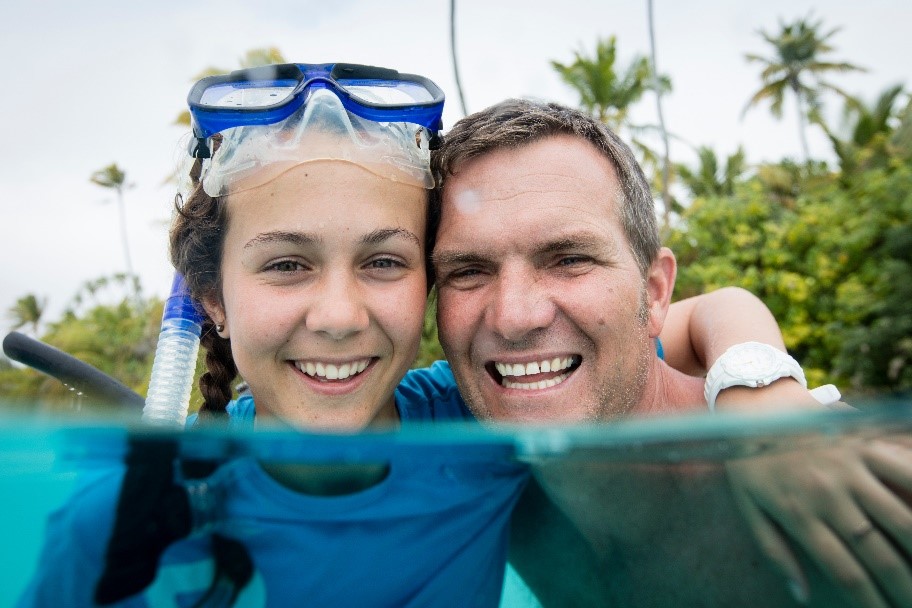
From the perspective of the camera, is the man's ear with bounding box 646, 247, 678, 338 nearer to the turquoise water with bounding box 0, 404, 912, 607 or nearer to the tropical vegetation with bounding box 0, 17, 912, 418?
the turquoise water with bounding box 0, 404, 912, 607

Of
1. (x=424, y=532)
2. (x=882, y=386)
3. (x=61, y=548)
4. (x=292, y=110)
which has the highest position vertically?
(x=292, y=110)

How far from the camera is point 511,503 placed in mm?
1168

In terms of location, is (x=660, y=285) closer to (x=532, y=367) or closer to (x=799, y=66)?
(x=532, y=367)

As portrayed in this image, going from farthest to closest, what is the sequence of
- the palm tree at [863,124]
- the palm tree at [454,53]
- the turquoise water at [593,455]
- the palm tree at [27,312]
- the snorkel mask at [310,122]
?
the palm tree at [27,312], the palm tree at [863,124], the palm tree at [454,53], the snorkel mask at [310,122], the turquoise water at [593,455]

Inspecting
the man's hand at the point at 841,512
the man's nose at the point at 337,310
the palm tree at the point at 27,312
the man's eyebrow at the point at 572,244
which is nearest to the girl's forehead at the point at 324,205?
the man's nose at the point at 337,310

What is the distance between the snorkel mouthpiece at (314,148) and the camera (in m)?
1.78

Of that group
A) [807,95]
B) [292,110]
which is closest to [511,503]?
[292,110]

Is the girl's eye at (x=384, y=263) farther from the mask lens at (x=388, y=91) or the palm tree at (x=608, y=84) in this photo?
the palm tree at (x=608, y=84)

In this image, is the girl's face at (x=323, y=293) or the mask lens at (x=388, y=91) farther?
the mask lens at (x=388, y=91)

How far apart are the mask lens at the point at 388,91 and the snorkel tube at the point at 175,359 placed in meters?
0.82

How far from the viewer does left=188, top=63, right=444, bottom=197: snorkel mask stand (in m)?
1.81

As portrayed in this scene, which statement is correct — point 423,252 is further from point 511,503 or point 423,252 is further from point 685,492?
point 685,492

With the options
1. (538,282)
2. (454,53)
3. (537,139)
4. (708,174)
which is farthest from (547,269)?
(708,174)

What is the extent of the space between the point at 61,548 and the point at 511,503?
69 cm
